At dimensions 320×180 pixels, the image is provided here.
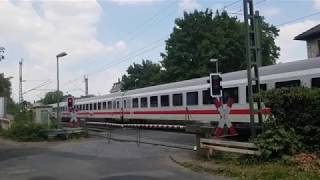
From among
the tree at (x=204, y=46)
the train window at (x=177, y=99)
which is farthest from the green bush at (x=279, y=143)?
the tree at (x=204, y=46)

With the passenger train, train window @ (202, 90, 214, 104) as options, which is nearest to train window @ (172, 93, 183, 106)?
the passenger train

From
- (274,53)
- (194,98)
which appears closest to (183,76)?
(274,53)

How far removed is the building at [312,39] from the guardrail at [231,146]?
27.6 metres

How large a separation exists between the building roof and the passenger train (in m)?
13.7

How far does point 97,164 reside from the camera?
17422 mm

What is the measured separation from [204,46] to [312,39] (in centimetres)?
2265

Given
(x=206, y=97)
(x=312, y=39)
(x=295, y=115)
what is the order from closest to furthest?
1. (x=295, y=115)
2. (x=206, y=97)
3. (x=312, y=39)

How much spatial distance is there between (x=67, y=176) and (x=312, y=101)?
6.74 m

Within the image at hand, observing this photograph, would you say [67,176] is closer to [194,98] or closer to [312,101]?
[312,101]

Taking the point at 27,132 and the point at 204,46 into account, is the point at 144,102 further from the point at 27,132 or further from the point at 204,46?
the point at 204,46

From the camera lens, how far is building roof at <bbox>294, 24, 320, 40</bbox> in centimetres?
4272

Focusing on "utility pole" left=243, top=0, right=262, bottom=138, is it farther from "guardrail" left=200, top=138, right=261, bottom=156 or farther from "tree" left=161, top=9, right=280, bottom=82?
"tree" left=161, top=9, right=280, bottom=82

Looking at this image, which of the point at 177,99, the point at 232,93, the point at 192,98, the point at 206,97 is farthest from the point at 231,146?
the point at 177,99

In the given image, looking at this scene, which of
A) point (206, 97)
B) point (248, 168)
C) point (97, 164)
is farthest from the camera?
point (206, 97)
